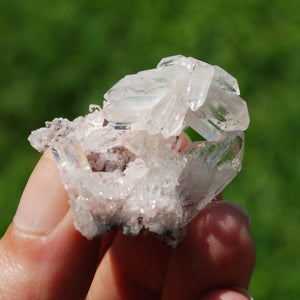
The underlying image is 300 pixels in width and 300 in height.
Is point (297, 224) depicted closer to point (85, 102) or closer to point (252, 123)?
point (252, 123)

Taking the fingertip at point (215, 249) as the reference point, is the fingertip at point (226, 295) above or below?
below

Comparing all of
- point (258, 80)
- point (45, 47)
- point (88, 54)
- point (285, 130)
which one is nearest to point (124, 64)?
point (88, 54)

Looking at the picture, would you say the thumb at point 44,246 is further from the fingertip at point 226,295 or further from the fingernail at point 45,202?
the fingertip at point 226,295

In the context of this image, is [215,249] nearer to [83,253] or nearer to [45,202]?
[83,253]

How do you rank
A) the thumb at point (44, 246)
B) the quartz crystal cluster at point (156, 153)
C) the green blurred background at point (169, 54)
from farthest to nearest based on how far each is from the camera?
1. the green blurred background at point (169, 54)
2. the thumb at point (44, 246)
3. the quartz crystal cluster at point (156, 153)

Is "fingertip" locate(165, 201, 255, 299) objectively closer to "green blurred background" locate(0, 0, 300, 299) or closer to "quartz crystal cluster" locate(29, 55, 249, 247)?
"quartz crystal cluster" locate(29, 55, 249, 247)

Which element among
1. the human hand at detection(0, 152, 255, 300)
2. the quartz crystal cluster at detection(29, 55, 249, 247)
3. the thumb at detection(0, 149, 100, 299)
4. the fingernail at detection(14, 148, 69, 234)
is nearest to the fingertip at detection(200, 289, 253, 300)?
the human hand at detection(0, 152, 255, 300)

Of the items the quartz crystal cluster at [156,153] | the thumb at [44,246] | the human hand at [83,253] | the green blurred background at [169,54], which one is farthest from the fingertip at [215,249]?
the green blurred background at [169,54]

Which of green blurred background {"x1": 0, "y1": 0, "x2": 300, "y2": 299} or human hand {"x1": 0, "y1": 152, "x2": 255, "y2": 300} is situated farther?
green blurred background {"x1": 0, "y1": 0, "x2": 300, "y2": 299}
